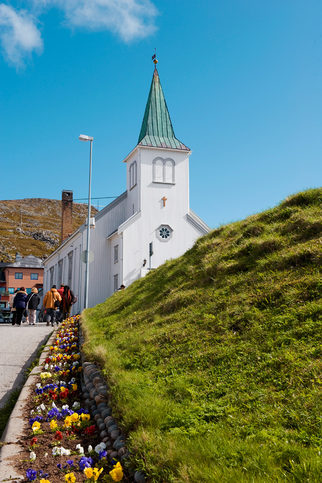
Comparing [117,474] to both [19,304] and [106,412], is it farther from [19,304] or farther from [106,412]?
[19,304]

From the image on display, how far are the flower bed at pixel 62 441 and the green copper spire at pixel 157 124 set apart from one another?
29282 millimetres

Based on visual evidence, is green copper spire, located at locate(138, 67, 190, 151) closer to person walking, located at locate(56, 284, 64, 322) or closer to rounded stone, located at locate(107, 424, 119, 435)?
person walking, located at locate(56, 284, 64, 322)

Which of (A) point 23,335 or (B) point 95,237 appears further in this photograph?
(B) point 95,237

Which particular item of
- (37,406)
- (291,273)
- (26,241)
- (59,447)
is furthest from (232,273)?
(26,241)

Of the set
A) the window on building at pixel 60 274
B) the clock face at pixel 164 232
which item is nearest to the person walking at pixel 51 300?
the clock face at pixel 164 232

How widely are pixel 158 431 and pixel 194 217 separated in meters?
31.7

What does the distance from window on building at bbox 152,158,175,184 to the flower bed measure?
27.9 meters

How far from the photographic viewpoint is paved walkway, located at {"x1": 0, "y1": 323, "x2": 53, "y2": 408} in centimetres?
900

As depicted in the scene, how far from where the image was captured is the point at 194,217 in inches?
1407

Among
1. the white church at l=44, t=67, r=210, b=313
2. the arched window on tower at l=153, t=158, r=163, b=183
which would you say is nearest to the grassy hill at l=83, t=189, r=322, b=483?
the white church at l=44, t=67, r=210, b=313

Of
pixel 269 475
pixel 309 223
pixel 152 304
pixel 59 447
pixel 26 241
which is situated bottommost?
pixel 59 447

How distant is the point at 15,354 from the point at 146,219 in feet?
74.5

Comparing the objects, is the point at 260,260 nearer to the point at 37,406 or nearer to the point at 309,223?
the point at 309,223

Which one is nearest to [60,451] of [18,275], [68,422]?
[68,422]
